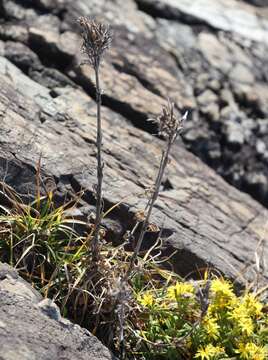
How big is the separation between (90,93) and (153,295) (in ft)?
6.89

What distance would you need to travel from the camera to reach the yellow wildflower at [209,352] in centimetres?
387

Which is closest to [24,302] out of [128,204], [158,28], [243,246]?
[128,204]

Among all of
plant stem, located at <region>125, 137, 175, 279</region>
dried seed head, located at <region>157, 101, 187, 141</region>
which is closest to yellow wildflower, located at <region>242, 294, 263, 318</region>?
plant stem, located at <region>125, 137, 175, 279</region>

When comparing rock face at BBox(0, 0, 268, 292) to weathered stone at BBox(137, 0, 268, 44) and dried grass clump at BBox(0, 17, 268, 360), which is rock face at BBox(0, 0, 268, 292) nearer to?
weathered stone at BBox(137, 0, 268, 44)

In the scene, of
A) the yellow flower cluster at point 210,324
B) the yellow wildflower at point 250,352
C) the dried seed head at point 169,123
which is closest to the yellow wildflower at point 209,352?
the yellow flower cluster at point 210,324

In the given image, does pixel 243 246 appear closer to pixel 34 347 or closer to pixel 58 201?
pixel 58 201

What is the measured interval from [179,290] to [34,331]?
96cm

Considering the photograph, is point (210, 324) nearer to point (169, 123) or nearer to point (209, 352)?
point (209, 352)

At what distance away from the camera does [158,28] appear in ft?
22.9

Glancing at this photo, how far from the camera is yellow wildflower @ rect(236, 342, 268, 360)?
12.9ft

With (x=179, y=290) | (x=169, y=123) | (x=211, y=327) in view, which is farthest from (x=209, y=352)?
Answer: (x=169, y=123)

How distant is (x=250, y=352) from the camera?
3.95 meters

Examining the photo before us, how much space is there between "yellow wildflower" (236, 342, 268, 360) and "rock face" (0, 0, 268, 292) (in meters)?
0.81

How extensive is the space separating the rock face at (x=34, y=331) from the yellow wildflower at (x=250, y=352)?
758mm
